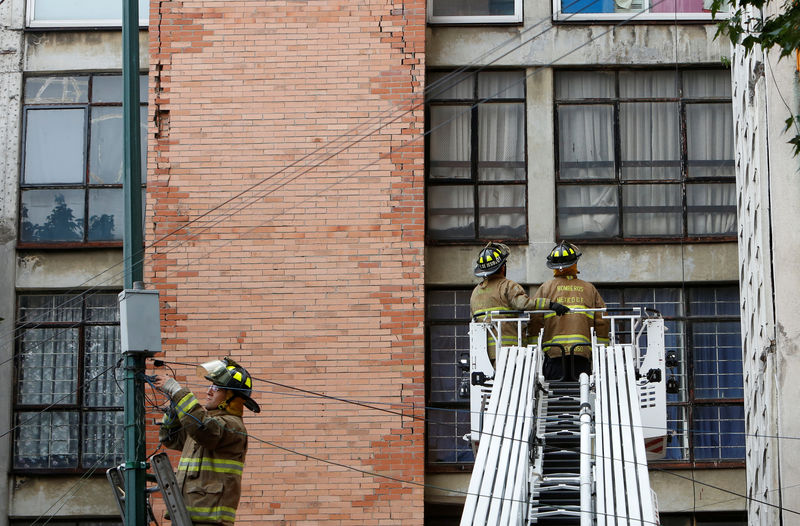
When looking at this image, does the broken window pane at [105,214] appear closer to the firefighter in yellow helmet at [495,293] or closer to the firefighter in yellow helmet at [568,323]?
the firefighter in yellow helmet at [495,293]

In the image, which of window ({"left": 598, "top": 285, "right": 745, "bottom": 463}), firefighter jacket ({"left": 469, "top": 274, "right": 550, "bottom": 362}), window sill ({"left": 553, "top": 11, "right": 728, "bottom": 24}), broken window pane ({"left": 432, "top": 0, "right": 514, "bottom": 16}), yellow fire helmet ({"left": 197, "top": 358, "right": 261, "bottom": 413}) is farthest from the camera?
broken window pane ({"left": 432, "top": 0, "right": 514, "bottom": 16})

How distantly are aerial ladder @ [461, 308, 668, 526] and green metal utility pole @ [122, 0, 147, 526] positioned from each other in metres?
2.78

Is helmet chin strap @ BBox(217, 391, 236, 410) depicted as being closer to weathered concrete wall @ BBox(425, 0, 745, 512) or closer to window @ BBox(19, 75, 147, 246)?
weathered concrete wall @ BBox(425, 0, 745, 512)

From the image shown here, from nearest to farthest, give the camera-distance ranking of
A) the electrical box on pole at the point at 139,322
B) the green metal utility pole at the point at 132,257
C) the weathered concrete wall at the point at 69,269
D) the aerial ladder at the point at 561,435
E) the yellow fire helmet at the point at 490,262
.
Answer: the aerial ladder at the point at 561,435
the green metal utility pole at the point at 132,257
the electrical box on pole at the point at 139,322
the yellow fire helmet at the point at 490,262
the weathered concrete wall at the point at 69,269

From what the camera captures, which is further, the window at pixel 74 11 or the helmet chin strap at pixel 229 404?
the window at pixel 74 11

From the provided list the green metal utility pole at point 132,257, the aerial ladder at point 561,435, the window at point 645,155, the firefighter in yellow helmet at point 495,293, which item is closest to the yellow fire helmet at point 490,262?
the firefighter in yellow helmet at point 495,293

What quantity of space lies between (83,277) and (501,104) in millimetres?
6280

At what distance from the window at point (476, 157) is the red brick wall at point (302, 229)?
40.8 inches

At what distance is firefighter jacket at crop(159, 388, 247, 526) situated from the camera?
9703 millimetres

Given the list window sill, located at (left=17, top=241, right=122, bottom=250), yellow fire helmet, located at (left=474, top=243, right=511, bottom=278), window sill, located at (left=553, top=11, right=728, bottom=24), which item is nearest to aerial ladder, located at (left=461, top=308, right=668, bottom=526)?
yellow fire helmet, located at (left=474, top=243, right=511, bottom=278)

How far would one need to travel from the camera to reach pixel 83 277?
17.7 metres

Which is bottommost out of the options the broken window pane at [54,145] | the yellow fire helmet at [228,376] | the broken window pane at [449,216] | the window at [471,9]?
the yellow fire helmet at [228,376]

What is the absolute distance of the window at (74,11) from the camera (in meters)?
18.4

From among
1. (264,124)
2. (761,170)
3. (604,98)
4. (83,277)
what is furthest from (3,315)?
(761,170)
